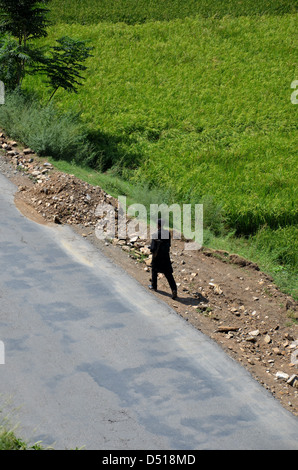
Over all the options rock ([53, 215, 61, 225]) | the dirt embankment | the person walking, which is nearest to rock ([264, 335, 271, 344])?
the dirt embankment

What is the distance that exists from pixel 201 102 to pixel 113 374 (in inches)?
686

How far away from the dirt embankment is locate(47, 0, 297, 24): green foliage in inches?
901

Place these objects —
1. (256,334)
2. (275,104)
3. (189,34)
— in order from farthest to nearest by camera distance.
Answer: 1. (189,34)
2. (275,104)
3. (256,334)

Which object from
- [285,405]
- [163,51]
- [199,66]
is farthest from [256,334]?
[163,51]

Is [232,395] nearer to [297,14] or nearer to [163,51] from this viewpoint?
[163,51]

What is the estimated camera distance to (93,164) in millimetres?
15461

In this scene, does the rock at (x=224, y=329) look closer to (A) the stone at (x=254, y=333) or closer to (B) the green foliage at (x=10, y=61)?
(A) the stone at (x=254, y=333)

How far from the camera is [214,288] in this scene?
8.80m

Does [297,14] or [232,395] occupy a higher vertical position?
[297,14]

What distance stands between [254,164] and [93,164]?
535 centimetres
